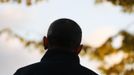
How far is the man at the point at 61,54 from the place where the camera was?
2885 mm

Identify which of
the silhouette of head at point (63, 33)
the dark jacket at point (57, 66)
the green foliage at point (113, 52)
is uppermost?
the silhouette of head at point (63, 33)

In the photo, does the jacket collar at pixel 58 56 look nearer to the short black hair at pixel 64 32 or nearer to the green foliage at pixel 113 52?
the short black hair at pixel 64 32

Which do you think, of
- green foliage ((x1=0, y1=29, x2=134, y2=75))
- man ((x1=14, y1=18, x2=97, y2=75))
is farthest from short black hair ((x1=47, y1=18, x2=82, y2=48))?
green foliage ((x1=0, y1=29, x2=134, y2=75))

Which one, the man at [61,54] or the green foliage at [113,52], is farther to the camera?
the green foliage at [113,52]

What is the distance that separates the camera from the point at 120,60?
957 cm

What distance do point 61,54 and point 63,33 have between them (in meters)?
0.11

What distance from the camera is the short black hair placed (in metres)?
2.92

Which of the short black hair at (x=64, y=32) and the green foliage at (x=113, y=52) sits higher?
the short black hair at (x=64, y=32)

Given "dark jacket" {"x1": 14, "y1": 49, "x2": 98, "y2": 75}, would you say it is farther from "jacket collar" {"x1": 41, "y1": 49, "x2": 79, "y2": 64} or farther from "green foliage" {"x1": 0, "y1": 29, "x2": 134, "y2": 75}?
"green foliage" {"x1": 0, "y1": 29, "x2": 134, "y2": 75}

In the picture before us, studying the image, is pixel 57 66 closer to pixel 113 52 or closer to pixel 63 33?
pixel 63 33

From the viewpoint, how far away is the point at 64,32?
115 inches

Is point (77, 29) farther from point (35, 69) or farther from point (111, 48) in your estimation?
point (111, 48)

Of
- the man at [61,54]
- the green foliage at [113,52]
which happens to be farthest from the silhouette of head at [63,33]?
the green foliage at [113,52]

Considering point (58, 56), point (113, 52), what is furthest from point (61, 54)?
point (113, 52)
